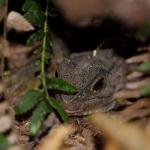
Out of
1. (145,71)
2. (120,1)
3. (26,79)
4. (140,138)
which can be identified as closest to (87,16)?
(120,1)

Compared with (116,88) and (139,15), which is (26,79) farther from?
(139,15)

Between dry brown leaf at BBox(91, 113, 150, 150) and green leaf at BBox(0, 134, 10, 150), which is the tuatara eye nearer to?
green leaf at BBox(0, 134, 10, 150)

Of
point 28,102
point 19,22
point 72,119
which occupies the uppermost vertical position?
point 19,22

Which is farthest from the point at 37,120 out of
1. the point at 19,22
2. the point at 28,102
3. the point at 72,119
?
the point at 19,22

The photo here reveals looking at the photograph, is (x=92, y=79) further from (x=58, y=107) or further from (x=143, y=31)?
(x=143, y=31)

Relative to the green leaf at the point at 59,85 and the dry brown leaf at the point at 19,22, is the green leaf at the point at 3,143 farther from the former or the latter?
the dry brown leaf at the point at 19,22

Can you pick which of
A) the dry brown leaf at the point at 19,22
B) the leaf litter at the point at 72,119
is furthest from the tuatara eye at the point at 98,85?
the dry brown leaf at the point at 19,22

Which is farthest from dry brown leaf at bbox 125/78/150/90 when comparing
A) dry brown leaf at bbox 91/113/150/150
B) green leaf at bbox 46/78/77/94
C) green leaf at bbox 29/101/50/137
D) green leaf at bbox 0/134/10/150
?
dry brown leaf at bbox 91/113/150/150
